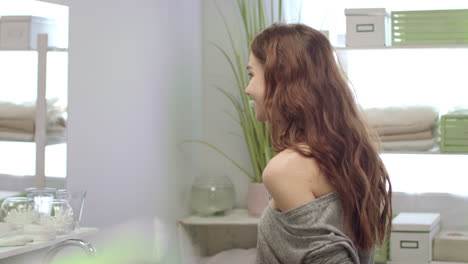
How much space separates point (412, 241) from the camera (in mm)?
2949

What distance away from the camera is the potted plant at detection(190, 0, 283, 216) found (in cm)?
321

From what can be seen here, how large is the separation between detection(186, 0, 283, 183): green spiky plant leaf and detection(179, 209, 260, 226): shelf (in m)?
0.20

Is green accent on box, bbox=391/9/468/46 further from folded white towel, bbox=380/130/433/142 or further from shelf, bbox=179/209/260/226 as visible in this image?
shelf, bbox=179/209/260/226

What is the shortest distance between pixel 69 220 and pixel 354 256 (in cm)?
106

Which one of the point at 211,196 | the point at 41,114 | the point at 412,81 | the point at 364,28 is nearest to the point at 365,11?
the point at 364,28

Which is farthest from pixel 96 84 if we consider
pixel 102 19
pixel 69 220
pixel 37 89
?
pixel 69 220

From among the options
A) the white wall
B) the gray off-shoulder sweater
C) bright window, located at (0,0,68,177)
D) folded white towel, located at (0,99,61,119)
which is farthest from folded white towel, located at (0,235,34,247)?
the gray off-shoulder sweater

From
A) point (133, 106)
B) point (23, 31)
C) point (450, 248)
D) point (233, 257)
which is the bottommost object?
point (233, 257)

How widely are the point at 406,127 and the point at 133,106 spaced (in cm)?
127

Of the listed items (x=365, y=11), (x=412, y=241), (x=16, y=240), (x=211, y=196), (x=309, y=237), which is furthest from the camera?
(x=211, y=196)

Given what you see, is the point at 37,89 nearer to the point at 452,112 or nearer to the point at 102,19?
the point at 102,19

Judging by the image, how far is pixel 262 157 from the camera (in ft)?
10.7

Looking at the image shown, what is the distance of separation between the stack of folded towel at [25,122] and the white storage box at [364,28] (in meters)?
1.54

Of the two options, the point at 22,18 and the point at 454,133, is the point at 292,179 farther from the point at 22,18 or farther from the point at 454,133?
the point at 454,133
